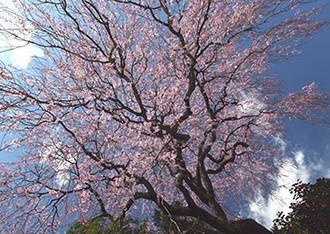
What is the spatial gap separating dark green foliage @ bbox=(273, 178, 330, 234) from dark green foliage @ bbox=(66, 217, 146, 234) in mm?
3595

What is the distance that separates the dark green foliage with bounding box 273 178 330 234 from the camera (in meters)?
3.97

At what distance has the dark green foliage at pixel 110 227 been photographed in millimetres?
4703

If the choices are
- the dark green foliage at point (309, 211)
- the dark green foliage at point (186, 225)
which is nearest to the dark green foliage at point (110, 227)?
the dark green foliage at point (186, 225)

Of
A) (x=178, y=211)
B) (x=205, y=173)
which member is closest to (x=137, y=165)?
(x=178, y=211)

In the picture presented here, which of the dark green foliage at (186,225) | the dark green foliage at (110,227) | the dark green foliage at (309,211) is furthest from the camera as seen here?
the dark green foliage at (186,225)

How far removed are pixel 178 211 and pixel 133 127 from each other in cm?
274

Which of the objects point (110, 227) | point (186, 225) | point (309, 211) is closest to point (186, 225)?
point (186, 225)

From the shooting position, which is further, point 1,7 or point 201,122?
point 201,122

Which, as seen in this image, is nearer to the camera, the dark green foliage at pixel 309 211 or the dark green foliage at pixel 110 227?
the dark green foliage at pixel 309 211

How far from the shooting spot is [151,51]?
22.9 ft

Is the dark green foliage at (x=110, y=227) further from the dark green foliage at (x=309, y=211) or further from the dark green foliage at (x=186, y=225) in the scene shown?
the dark green foliage at (x=309, y=211)

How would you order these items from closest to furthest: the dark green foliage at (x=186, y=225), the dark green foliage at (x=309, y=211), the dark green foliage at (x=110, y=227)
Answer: the dark green foliage at (x=309, y=211) < the dark green foliage at (x=110, y=227) < the dark green foliage at (x=186, y=225)

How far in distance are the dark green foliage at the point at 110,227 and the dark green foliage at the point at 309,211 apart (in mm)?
3595

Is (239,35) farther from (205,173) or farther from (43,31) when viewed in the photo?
(43,31)
